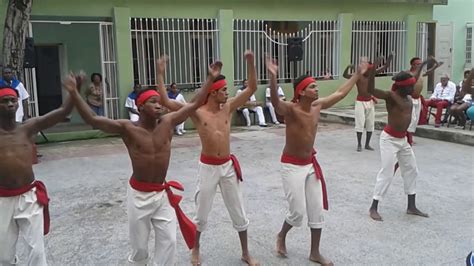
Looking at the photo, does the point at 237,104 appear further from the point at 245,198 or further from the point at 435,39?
the point at 435,39

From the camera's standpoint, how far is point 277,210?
5.66m

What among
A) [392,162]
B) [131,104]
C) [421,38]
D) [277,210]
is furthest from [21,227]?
[421,38]

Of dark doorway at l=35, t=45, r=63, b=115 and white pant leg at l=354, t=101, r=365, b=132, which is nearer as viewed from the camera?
white pant leg at l=354, t=101, r=365, b=132

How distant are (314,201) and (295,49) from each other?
9.05m

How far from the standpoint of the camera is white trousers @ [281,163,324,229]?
409cm

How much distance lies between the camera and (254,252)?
444 cm

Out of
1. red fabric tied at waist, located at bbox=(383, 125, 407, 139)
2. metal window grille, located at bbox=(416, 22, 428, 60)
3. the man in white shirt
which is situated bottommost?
red fabric tied at waist, located at bbox=(383, 125, 407, 139)

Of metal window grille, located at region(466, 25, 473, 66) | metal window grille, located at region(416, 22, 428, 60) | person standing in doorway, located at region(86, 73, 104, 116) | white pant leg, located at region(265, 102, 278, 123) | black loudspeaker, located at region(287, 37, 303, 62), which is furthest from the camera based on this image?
metal window grille, located at region(466, 25, 473, 66)

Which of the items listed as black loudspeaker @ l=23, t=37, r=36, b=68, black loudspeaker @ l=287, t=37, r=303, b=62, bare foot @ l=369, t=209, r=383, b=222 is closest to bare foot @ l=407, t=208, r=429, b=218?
bare foot @ l=369, t=209, r=383, b=222

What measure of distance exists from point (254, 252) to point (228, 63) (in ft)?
28.3

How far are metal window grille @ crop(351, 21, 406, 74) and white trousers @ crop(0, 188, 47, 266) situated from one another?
12858mm

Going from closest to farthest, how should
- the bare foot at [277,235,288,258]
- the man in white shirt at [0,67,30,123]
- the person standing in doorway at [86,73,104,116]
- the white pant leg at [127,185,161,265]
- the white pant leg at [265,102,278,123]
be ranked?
the white pant leg at [127,185,161,265]
the bare foot at [277,235,288,258]
the man in white shirt at [0,67,30,123]
the person standing in doorway at [86,73,104,116]
the white pant leg at [265,102,278,123]

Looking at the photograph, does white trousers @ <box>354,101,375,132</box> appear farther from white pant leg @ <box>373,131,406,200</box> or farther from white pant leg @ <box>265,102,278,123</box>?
white pant leg @ <box>373,131,406,200</box>

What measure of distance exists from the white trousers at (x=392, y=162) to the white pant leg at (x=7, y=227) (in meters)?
3.71
